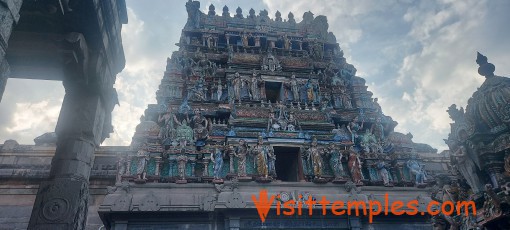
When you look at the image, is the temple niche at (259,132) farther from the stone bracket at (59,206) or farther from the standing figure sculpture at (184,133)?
the stone bracket at (59,206)

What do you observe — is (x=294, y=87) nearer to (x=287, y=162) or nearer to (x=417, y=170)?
(x=287, y=162)

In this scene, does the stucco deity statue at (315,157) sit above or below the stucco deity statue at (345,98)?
below

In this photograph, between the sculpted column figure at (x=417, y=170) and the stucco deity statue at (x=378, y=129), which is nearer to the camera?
the sculpted column figure at (x=417, y=170)

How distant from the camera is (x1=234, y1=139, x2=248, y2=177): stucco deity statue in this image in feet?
47.1

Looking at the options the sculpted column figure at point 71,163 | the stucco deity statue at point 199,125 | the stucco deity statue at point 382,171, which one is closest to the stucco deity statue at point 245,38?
the stucco deity statue at point 199,125

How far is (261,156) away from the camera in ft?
48.7

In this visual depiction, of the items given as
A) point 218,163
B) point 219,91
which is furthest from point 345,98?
point 218,163

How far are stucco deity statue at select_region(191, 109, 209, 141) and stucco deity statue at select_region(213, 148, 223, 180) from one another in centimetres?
108

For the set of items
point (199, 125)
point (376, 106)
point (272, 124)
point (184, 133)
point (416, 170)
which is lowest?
point (416, 170)

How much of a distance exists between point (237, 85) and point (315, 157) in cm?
580

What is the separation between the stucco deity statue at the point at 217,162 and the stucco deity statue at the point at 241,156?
2.18 feet

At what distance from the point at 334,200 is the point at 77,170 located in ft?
36.5

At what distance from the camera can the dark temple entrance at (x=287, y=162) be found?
16017mm

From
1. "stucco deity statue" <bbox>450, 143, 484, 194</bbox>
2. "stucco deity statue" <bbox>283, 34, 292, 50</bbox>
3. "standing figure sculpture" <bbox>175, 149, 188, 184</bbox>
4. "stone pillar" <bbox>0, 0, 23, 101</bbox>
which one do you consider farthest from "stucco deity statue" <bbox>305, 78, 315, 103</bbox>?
"stone pillar" <bbox>0, 0, 23, 101</bbox>
